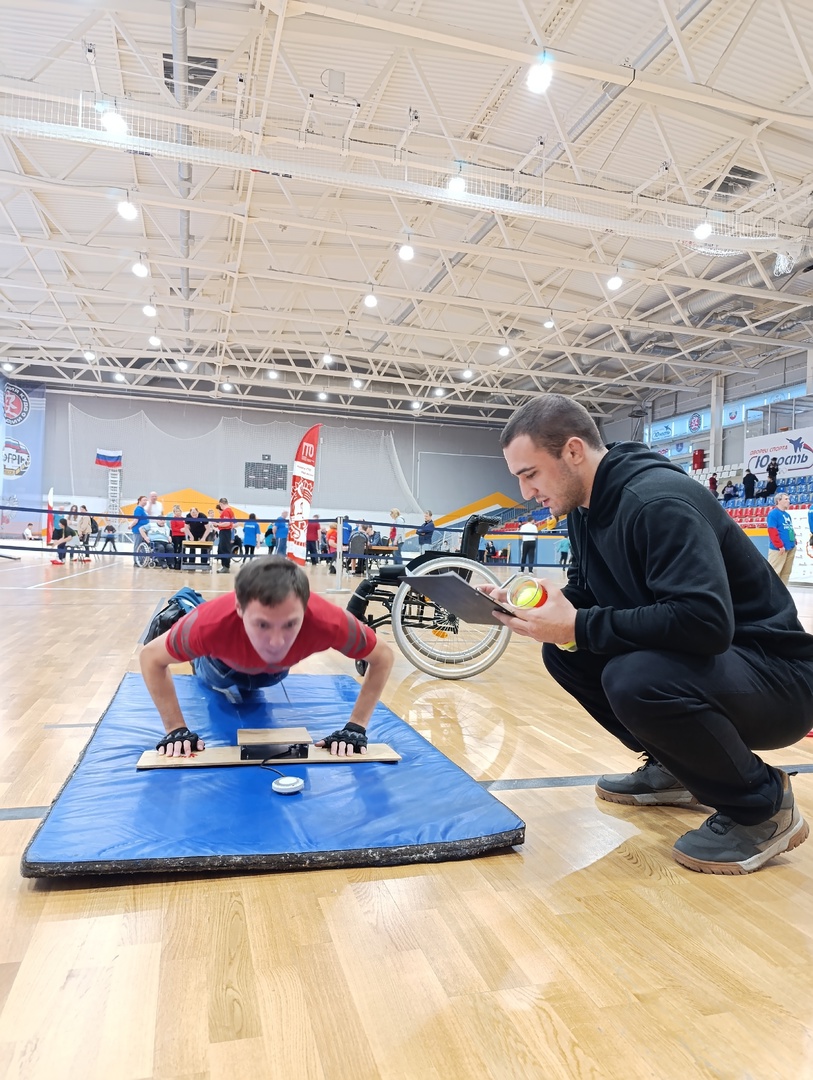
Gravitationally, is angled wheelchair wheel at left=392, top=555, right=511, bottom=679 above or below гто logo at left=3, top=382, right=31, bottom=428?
below

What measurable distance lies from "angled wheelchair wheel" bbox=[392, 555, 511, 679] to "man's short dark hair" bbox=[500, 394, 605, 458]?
6.24ft

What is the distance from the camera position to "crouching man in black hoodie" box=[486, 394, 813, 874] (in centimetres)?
136

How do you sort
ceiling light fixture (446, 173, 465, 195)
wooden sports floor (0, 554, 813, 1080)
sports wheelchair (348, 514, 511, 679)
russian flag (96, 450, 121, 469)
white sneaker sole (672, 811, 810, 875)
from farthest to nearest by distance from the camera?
russian flag (96, 450, 121, 469) < ceiling light fixture (446, 173, 465, 195) < sports wheelchair (348, 514, 511, 679) < white sneaker sole (672, 811, 810, 875) < wooden sports floor (0, 554, 813, 1080)

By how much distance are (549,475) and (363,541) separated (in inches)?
354

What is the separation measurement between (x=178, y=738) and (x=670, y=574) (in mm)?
1360

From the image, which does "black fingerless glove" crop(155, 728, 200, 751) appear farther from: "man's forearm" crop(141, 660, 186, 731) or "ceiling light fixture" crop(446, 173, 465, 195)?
"ceiling light fixture" crop(446, 173, 465, 195)

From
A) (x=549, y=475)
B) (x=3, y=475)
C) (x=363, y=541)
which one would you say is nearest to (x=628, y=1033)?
(x=549, y=475)

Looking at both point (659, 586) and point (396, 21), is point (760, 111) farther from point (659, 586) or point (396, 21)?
point (659, 586)

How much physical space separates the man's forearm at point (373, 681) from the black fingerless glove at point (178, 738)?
46 centimetres

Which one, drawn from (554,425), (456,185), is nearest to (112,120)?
(456,185)

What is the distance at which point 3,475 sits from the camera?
1875 cm

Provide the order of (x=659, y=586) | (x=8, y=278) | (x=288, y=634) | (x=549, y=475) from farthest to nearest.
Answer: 1. (x=8, y=278)
2. (x=288, y=634)
3. (x=549, y=475)
4. (x=659, y=586)

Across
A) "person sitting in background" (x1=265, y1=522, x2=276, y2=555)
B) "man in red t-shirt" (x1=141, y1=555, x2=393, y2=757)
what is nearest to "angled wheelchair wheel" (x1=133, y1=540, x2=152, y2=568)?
"person sitting in background" (x1=265, y1=522, x2=276, y2=555)

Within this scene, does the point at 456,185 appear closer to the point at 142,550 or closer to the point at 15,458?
the point at 142,550
